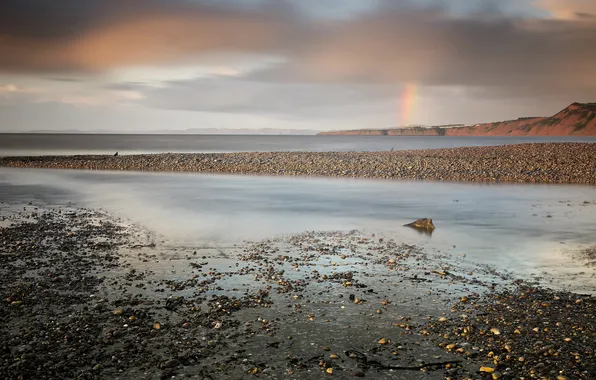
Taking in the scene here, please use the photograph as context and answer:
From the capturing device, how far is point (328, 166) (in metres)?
48.8

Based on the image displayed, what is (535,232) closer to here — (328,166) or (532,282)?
(532,282)

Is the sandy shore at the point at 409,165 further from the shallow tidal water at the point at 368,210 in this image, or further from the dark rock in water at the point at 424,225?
the dark rock in water at the point at 424,225

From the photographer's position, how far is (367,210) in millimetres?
24438

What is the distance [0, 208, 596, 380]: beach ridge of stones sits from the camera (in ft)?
24.8

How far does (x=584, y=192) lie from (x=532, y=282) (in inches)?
902

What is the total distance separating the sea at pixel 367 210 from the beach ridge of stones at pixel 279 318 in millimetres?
2230

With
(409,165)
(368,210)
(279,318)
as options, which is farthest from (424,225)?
(409,165)

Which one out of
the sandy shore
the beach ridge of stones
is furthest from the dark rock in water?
the sandy shore

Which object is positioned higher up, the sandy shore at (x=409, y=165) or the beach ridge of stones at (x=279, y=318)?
the sandy shore at (x=409, y=165)

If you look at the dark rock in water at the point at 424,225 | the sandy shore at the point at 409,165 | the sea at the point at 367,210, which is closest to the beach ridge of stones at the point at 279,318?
the sea at the point at 367,210

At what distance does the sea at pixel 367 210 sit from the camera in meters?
15.8

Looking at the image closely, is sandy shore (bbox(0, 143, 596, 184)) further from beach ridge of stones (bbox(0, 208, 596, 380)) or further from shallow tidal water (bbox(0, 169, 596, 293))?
beach ridge of stones (bbox(0, 208, 596, 380))

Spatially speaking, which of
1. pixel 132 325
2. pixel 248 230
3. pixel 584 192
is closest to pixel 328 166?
pixel 584 192

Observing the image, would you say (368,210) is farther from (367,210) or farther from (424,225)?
(424,225)
